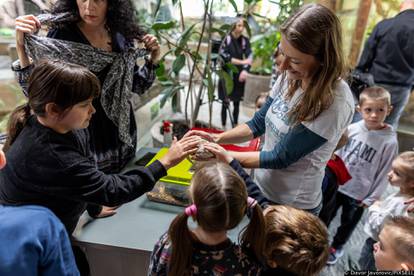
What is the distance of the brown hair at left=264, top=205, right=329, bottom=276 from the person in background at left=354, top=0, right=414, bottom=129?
7.22 feet

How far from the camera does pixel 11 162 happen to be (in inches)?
31.2

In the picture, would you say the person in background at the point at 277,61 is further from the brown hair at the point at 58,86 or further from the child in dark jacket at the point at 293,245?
the brown hair at the point at 58,86

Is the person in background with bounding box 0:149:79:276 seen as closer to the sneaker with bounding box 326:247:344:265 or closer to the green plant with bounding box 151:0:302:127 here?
the green plant with bounding box 151:0:302:127

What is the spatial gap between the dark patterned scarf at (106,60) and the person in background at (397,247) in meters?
1.07

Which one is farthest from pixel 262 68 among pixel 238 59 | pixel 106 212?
→ pixel 106 212

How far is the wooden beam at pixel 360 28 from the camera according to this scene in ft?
10.7

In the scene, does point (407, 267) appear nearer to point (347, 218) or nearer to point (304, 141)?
point (304, 141)

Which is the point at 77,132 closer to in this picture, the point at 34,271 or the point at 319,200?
the point at 34,271

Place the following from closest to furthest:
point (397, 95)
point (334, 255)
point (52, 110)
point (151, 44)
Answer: point (52, 110)
point (151, 44)
point (334, 255)
point (397, 95)

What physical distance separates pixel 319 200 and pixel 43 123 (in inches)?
38.7

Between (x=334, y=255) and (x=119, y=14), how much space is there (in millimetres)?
1729

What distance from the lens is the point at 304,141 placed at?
88cm

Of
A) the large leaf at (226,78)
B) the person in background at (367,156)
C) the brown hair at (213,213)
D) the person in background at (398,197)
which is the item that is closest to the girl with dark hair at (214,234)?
the brown hair at (213,213)

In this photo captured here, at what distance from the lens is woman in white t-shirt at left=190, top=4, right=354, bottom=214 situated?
2.73 ft
